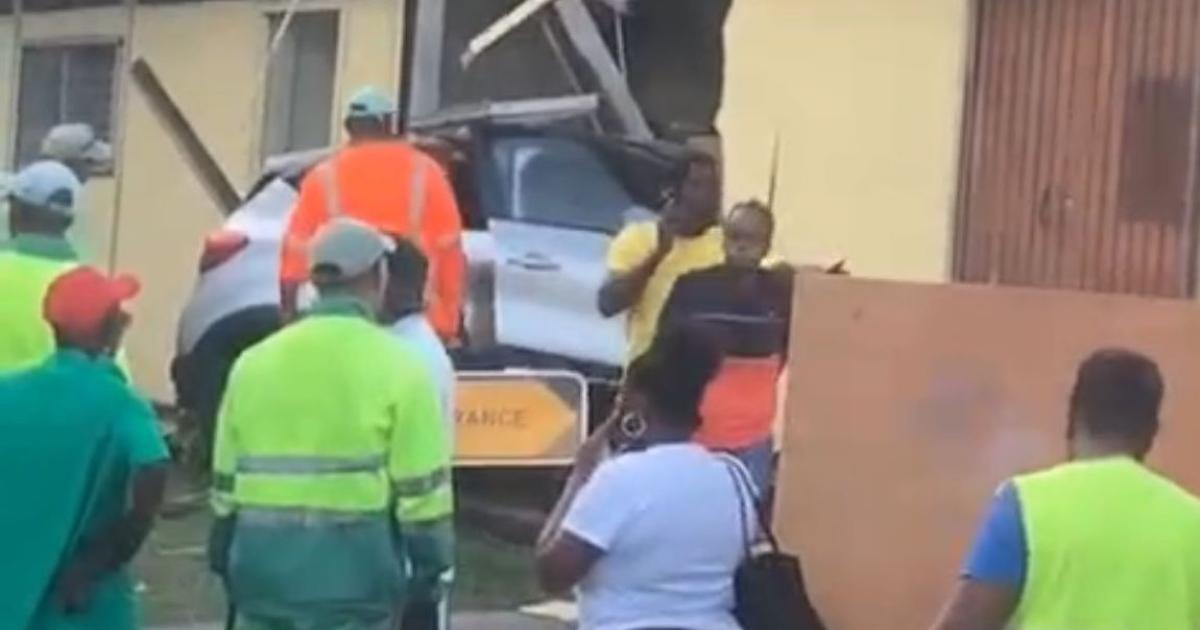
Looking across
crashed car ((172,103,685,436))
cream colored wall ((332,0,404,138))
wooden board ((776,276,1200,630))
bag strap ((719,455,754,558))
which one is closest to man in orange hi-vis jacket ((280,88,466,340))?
wooden board ((776,276,1200,630))

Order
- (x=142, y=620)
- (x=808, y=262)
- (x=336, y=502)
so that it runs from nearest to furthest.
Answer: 1. (x=336, y=502)
2. (x=142, y=620)
3. (x=808, y=262)

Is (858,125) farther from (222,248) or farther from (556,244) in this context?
(222,248)

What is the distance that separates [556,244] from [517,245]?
7.0 inches

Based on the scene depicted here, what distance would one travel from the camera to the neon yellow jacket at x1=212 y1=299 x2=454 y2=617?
22.8 ft

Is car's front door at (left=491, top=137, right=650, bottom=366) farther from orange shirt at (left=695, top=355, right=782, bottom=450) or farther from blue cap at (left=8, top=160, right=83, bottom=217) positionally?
blue cap at (left=8, top=160, right=83, bottom=217)

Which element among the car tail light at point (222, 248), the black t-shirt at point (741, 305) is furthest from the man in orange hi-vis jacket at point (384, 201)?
the car tail light at point (222, 248)

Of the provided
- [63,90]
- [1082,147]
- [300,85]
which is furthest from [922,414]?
[63,90]

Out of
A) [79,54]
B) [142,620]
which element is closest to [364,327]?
[142,620]

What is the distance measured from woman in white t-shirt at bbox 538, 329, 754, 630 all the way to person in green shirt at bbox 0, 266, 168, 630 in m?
1.11

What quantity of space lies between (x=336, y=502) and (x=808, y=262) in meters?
8.16

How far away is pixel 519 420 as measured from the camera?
488 inches

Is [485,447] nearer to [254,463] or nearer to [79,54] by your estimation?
[254,463]

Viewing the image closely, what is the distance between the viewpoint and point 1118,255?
45.6 ft

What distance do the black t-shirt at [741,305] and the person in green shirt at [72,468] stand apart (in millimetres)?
2657
